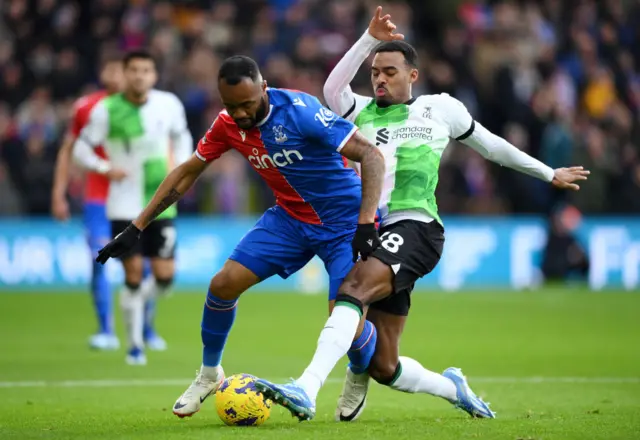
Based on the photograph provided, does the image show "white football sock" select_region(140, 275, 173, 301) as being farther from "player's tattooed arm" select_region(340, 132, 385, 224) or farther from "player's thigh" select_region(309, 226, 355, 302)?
"player's tattooed arm" select_region(340, 132, 385, 224)

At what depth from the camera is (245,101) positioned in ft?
23.1

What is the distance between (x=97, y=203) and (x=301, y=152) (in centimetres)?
647

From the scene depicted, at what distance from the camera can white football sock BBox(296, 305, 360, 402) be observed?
6918 millimetres

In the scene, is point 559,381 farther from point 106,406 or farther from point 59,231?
point 59,231

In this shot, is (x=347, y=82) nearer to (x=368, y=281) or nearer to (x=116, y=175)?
(x=368, y=281)

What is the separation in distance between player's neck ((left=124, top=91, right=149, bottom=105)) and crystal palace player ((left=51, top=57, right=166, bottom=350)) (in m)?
0.83

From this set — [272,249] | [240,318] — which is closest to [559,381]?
[272,249]

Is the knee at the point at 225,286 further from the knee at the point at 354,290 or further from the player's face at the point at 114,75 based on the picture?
the player's face at the point at 114,75

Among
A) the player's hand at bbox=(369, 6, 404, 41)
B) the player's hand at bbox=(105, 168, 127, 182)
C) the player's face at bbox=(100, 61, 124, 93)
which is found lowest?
the player's hand at bbox=(105, 168, 127, 182)

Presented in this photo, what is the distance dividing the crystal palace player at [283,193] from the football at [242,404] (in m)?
0.62

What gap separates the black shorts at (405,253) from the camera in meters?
7.38

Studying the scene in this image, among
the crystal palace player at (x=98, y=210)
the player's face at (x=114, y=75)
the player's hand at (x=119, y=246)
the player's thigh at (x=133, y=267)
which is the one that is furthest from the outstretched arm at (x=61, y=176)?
the player's hand at (x=119, y=246)

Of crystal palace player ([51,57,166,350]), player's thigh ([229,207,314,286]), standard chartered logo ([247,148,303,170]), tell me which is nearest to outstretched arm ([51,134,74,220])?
crystal palace player ([51,57,166,350])

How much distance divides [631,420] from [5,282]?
47.2 ft
